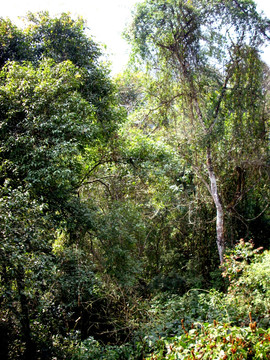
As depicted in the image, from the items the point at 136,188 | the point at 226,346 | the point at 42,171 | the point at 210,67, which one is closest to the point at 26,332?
the point at 42,171

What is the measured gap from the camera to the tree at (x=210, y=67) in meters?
7.87

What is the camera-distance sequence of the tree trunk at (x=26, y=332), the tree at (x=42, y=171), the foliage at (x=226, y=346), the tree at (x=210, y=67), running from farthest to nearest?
the tree at (x=210, y=67) < the tree trunk at (x=26, y=332) < the tree at (x=42, y=171) < the foliage at (x=226, y=346)

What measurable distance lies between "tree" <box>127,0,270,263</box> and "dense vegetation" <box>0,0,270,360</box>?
0.03 metres

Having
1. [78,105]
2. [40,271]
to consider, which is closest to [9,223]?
[40,271]

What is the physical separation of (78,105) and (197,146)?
3.85 metres

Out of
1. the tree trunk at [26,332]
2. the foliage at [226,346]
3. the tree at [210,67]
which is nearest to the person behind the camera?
the foliage at [226,346]

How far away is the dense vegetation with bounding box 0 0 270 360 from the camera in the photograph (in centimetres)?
397

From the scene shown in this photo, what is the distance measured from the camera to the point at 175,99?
907 centimetres

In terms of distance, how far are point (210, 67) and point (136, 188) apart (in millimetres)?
3906

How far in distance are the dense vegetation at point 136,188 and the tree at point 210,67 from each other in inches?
1.2

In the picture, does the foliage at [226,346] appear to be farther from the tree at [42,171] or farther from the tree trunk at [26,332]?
the tree trunk at [26,332]

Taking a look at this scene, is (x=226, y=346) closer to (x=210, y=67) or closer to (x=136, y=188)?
(x=136, y=188)

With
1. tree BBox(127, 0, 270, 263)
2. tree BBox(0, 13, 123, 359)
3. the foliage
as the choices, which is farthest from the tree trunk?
tree BBox(127, 0, 270, 263)

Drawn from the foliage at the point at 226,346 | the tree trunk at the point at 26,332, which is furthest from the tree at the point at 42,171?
the foliage at the point at 226,346
